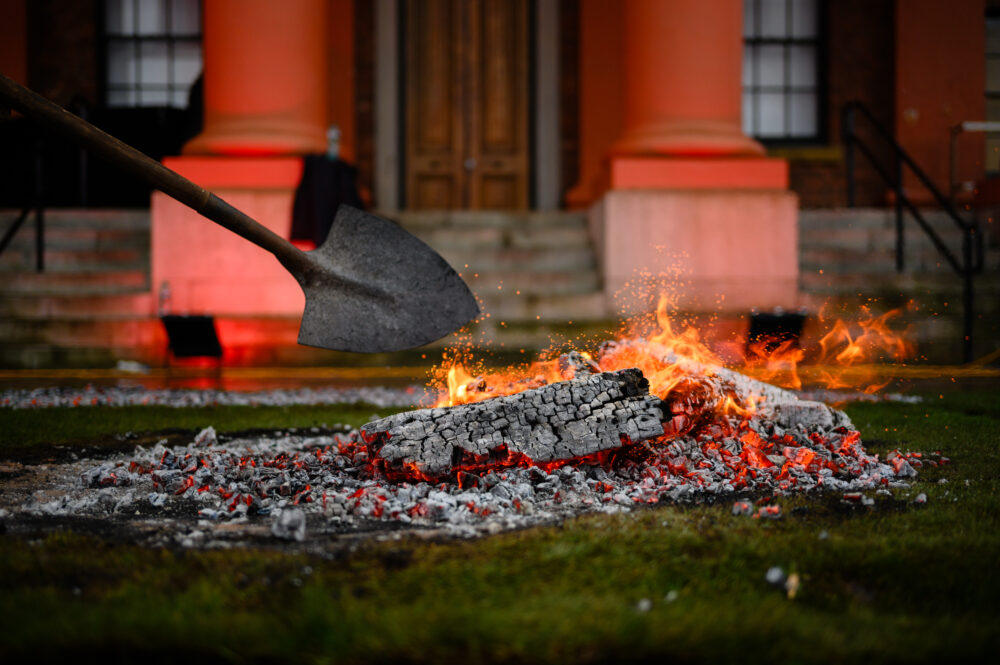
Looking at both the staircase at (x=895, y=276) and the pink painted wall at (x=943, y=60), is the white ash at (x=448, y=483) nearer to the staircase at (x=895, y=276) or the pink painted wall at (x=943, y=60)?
the staircase at (x=895, y=276)

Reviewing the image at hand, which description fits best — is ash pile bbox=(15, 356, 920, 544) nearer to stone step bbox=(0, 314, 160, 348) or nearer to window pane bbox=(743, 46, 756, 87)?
stone step bbox=(0, 314, 160, 348)

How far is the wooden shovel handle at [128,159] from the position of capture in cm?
241

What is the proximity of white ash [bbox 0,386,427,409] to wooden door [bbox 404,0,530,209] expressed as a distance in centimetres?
473

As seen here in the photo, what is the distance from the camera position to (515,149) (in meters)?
10.1

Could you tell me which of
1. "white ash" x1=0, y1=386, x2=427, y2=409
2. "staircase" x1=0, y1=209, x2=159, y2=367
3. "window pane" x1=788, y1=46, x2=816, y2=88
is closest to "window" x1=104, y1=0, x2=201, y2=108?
"staircase" x1=0, y1=209, x2=159, y2=367

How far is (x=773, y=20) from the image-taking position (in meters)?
10.8

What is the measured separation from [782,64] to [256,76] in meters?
7.67

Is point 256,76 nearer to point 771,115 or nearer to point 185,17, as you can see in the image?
point 185,17

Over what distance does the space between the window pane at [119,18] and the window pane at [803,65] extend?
32.2 feet

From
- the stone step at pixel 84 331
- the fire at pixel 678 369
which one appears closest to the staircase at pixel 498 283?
the stone step at pixel 84 331

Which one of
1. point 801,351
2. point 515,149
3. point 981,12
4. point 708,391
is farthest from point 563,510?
point 981,12

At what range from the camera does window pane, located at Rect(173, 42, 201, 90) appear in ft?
35.1

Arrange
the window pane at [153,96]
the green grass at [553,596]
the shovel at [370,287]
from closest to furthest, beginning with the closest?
the green grass at [553,596], the shovel at [370,287], the window pane at [153,96]

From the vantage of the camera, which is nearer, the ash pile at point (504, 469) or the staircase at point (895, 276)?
the ash pile at point (504, 469)
